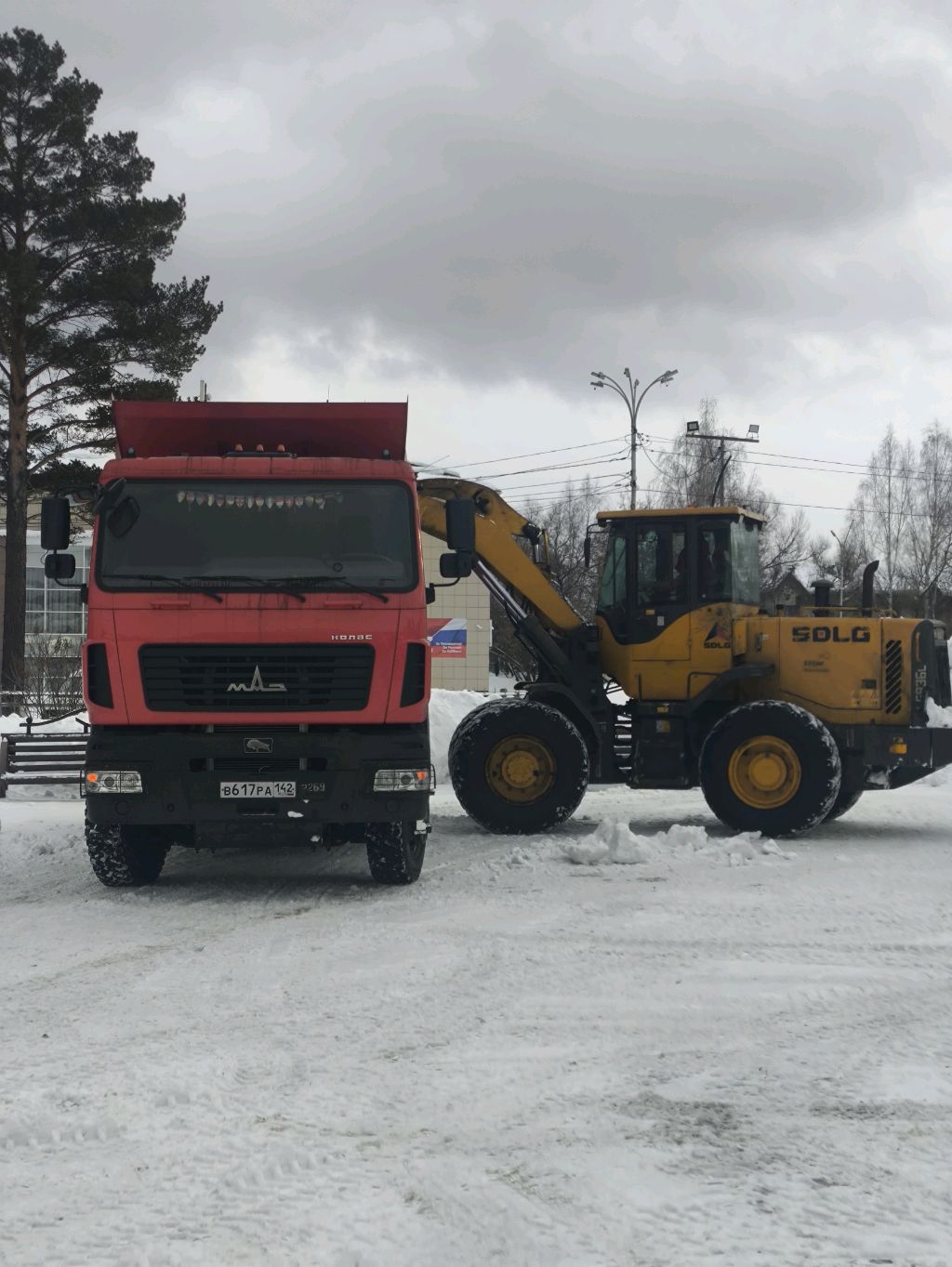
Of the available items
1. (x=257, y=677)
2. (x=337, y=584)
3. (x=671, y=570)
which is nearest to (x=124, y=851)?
(x=257, y=677)

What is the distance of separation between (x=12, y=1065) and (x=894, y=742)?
358 inches

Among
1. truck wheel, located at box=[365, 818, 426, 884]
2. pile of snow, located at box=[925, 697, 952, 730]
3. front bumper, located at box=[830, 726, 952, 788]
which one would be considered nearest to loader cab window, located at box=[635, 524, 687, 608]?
front bumper, located at box=[830, 726, 952, 788]

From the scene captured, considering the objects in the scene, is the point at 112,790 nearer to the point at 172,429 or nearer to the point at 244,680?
the point at 244,680

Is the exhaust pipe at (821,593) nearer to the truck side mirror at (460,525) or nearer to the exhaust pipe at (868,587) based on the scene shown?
the exhaust pipe at (868,587)

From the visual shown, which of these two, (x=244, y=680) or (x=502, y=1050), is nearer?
(x=502, y=1050)

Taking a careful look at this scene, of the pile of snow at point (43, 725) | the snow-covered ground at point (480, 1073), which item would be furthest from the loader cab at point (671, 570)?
the pile of snow at point (43, 725)

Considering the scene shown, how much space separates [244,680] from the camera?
8.82 meters

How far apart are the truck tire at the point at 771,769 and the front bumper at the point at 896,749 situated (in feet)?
1.63

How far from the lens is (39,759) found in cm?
1672

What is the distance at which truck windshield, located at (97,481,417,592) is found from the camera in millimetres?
8930

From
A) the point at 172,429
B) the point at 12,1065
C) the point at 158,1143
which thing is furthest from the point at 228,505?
the point at 158,1143

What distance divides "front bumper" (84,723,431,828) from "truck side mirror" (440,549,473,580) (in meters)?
1.54

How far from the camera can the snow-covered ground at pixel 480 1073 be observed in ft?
12.3

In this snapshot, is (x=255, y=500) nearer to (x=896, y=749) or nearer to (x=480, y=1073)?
(x=480, y=1073)
